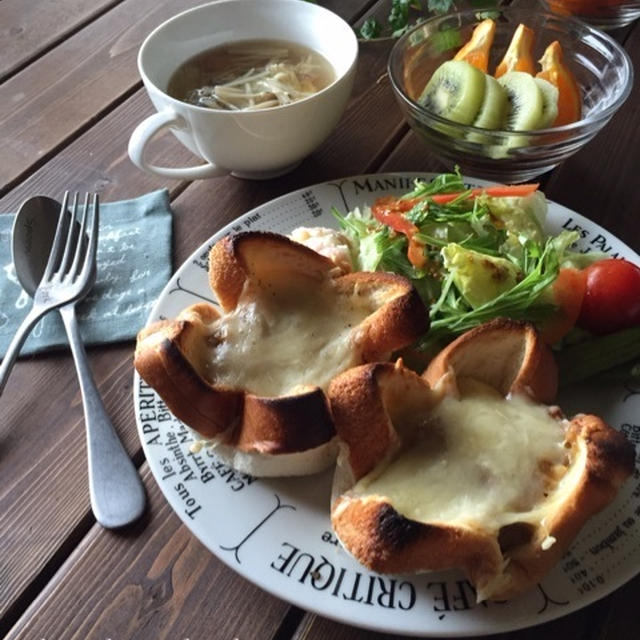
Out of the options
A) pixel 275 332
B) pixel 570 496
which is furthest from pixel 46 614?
pixel 570 496

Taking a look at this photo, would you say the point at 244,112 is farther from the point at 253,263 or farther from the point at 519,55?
the point at 519,55

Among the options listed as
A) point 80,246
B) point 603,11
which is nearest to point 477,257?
point 80,246

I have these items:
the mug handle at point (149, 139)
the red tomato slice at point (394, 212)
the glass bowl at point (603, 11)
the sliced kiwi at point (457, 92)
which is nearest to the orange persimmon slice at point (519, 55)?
the sliced kiwi at point (457, 92)

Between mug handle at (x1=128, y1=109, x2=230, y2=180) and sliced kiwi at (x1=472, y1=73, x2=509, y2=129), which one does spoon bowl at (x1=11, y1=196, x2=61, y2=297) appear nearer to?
mug handle at (x1=128, y1=109, x2=230, y2=180)

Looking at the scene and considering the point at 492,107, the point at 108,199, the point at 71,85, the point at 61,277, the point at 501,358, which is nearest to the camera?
the point at 501,358

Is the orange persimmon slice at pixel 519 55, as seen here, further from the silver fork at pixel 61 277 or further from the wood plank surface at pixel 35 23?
the wood plank surface at pixel 35 23

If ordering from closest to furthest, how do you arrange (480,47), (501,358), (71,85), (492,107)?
(501,358)
(492,107)
(480,47)
(71,85)

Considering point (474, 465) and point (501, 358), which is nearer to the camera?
point (474, 465)

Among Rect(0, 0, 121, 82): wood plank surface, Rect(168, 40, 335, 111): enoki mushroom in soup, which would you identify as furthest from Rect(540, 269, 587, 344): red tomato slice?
Rect(0, 0, 121, 82): wood plank surface

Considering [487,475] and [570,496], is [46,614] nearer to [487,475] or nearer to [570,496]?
[487,475]
